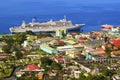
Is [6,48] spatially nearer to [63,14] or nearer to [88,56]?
[88,56]

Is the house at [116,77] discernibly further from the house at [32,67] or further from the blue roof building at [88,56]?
the blue roof building at [88,56]

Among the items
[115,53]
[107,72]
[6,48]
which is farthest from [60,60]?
[6,48]

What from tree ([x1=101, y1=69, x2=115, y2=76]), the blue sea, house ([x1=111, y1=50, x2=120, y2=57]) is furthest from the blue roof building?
the blue sea

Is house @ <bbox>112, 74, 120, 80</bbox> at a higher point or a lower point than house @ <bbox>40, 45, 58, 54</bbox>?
lower

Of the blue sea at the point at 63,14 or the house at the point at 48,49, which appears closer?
the house at the point at 48,49

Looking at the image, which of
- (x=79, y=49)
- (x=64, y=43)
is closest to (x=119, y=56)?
(x=79, y=49)

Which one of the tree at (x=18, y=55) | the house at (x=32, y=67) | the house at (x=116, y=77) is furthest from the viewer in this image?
the tree at (x=18, y=55)

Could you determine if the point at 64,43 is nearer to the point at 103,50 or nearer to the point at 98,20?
the point at 103,50

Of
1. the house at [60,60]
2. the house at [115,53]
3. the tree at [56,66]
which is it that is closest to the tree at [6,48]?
the house at [60,60]

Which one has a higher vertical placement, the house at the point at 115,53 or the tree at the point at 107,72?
the house at the point at 115,53

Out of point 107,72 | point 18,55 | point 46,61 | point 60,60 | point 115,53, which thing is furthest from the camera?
point 115,53

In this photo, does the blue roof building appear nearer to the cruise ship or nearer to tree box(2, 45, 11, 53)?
tree box(2, 45, 11, 53)

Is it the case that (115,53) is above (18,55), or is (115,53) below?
below
